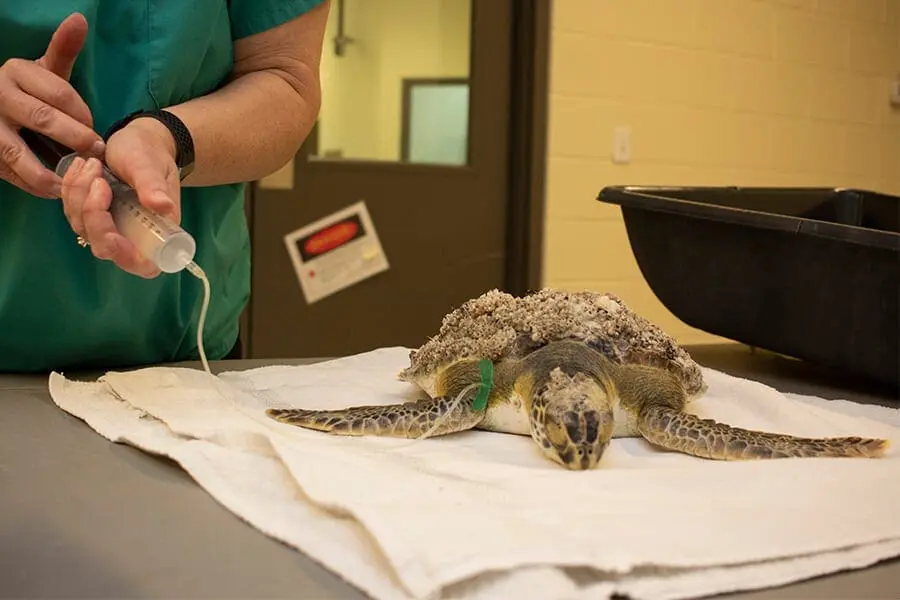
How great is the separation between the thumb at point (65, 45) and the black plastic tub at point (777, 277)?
725 millimetres

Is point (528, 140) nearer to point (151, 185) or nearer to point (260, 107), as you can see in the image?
point (260, 107)

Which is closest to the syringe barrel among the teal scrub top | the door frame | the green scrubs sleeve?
the teal scrub top

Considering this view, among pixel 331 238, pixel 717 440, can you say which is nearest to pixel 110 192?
pixel 717 440

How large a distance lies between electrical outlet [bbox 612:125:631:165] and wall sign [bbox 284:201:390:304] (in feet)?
2.58

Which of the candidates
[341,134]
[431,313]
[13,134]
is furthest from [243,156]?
[431,313]

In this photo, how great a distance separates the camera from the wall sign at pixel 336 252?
8.35ft

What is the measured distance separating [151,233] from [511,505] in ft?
1.06

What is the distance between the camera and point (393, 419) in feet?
2.61

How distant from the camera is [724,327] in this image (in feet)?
4.00

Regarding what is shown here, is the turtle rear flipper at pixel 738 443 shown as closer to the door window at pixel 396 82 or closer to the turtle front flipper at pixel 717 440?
the turtle front flipper at pixel 717 440

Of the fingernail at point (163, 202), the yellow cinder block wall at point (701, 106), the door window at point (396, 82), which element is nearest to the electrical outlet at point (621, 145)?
the yellow cinder block wall at point (701, 106)

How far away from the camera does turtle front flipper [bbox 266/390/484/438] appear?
31.0 inches

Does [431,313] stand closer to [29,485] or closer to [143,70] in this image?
[143,70]

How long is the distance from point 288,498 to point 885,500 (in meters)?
0.40
